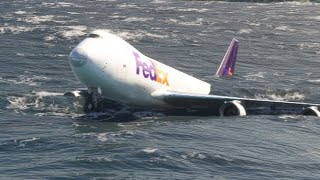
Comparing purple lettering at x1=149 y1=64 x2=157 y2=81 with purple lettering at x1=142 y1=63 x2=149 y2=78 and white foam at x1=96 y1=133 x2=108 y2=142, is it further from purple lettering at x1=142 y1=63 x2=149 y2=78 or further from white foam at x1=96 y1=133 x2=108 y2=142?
white foam at x1=96 y1=133 x2=108 y2=142

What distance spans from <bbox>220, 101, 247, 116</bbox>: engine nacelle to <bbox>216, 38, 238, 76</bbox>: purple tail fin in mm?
21247

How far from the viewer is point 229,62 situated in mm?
80938

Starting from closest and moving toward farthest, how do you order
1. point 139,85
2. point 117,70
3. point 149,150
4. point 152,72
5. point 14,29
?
1. point 149,150
2. point 117,70
3. point 139,85
4. point 152,72
5. point 14,29

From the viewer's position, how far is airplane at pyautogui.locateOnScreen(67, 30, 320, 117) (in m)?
51.6

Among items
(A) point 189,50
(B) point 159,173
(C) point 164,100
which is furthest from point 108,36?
(A) point 189,50

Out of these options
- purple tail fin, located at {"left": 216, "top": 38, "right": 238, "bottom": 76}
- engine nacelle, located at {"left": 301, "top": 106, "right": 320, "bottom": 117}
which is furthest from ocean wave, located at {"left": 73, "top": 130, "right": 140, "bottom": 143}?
purple tail fin, located at {"left": 216, "top": 38, "right": 238, "bottom": 76}

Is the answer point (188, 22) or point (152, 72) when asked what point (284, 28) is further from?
point (152, 72)

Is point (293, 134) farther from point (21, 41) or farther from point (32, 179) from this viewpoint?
point (21, 41)

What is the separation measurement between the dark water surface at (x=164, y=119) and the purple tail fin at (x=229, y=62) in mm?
1538

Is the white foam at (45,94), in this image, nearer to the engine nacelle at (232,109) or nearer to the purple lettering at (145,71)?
the purple lettering at (145,71)

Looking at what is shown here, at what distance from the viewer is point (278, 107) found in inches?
2381

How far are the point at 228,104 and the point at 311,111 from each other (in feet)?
25.7

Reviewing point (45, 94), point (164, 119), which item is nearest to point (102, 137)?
point (164, 119)

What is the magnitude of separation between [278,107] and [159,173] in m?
26.4
